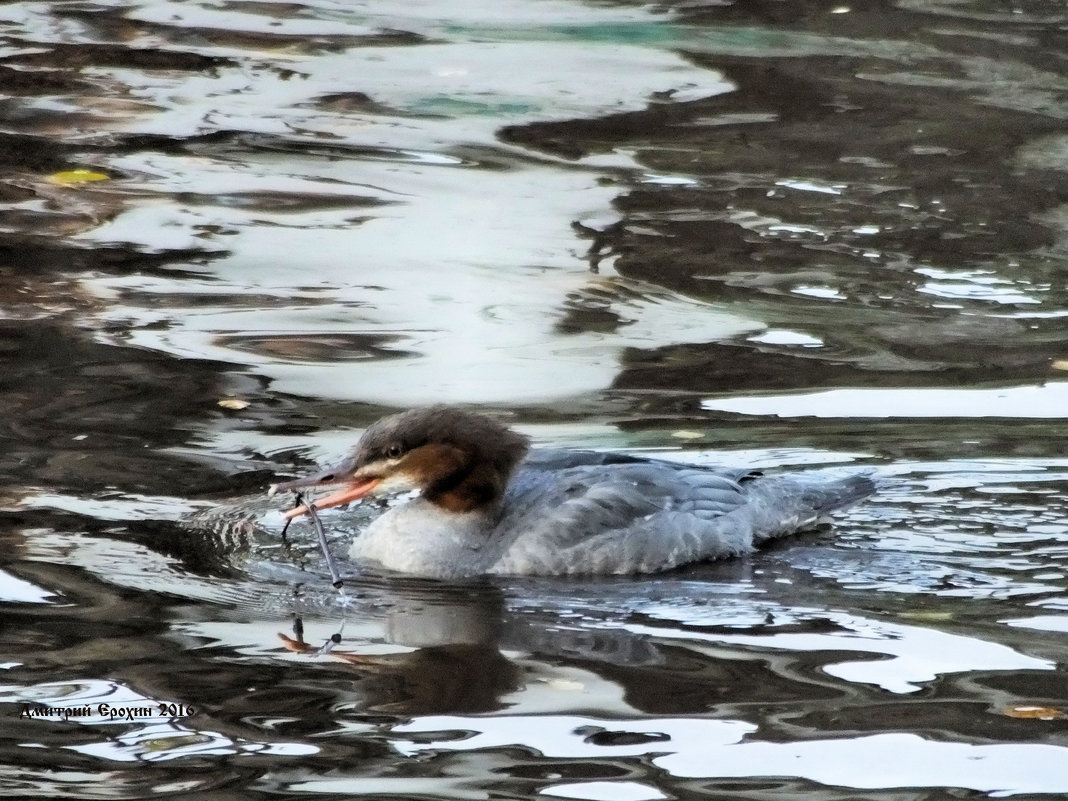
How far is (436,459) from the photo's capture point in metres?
7.52

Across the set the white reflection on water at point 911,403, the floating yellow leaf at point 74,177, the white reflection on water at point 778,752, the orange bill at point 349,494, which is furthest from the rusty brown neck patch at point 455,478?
the floating yellow leaf at point 74,177

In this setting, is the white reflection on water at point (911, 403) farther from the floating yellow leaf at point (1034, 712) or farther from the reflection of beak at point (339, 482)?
the floating yellow leaf at point (1034, 712)

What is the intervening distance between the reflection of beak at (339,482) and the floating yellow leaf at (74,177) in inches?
226

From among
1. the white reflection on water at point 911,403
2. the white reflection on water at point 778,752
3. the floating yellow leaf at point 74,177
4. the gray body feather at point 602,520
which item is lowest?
the white reflection on water at point 778,752

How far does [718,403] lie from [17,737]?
4.25 meters

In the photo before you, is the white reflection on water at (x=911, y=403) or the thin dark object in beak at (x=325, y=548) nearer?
the thin dark object in beak at (x=325, y=548)

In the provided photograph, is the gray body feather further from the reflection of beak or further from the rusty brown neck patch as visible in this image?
the reflection of beak

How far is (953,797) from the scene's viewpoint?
5.23m

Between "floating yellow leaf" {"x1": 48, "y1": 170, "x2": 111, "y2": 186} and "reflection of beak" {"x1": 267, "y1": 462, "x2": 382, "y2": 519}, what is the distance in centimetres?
573

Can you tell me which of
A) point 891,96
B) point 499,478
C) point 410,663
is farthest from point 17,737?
point 891,96

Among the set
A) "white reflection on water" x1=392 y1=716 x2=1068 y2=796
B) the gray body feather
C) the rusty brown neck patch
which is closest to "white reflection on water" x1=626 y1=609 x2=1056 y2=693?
"white reflection on water" x1=392 y1=716 x2=1068 y2=796

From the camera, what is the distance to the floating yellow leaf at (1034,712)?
5.76 m

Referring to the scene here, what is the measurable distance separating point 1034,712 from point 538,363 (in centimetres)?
427

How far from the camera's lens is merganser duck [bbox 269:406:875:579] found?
736cm
